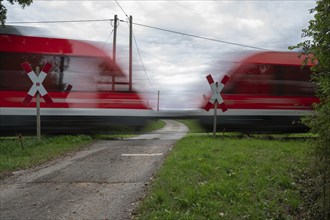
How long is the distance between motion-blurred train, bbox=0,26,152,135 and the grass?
17.2 ft

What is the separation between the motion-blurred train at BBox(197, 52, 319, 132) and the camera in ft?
48.0

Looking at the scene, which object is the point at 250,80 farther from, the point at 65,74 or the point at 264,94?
the point at 65,74

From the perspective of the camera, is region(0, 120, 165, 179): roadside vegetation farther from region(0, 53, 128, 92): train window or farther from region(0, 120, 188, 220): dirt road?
region(0, 53, 128, 92): train window

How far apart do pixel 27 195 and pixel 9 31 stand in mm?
8501

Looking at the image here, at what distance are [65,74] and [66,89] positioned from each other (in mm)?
511

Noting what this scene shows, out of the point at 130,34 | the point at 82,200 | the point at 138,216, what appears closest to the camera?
the point at 138,216

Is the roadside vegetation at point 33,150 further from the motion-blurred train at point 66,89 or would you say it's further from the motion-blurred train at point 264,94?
the motion-blurred train at point 264,94

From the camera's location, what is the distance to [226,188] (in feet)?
19.0

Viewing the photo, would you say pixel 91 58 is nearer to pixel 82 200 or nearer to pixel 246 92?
pixel 246 92

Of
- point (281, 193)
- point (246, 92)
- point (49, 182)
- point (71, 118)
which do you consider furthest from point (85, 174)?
point (246, 92)

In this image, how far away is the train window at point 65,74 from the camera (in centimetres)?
1281

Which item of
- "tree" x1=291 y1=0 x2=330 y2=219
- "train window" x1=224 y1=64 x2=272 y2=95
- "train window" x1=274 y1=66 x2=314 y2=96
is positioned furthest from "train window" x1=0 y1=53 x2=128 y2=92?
"tree" x1=291 y1=0 x2=330 y2=219

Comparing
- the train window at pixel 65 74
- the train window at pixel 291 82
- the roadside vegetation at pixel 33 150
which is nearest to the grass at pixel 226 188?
the roadside vegetation at pixel 33 150

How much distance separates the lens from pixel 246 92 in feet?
48.1
